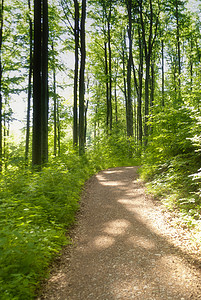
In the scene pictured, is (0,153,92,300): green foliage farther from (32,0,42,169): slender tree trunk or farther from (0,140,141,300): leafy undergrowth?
(32,0,42,169): slender tree trunk

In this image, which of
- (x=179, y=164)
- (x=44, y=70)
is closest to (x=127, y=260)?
(x=179, y=164)

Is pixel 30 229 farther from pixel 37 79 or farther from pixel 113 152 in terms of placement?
pixel 113 152

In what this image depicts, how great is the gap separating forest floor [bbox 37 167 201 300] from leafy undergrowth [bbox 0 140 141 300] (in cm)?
30

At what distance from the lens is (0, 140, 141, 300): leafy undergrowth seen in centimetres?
266

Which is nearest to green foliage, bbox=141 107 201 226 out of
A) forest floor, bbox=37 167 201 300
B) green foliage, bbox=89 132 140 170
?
forest floor, bbox=37 167 201 300

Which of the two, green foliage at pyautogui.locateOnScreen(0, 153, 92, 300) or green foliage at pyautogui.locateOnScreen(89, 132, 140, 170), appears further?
green foliage at pyautogui.locateOnScreen(89, 132, 140, 170)

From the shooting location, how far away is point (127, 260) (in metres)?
3.51

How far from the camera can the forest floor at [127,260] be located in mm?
2801

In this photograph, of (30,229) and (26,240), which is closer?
(26,240)

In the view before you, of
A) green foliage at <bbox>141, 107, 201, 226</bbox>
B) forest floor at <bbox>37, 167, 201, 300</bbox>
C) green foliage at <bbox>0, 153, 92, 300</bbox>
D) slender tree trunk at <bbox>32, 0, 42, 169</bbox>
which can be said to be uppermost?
slender tree trunk at <bbox>32, 0, 42, 169</bbox>

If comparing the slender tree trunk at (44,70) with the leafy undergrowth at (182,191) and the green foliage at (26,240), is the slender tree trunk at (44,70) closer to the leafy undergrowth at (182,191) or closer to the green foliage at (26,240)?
the green foliage at (26,240)

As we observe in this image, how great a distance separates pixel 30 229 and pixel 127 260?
1828 millimetres

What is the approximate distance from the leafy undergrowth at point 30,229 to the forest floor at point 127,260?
0.98 ft

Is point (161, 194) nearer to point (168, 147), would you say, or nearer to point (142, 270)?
point (168, 147)
